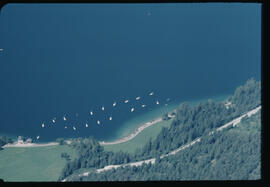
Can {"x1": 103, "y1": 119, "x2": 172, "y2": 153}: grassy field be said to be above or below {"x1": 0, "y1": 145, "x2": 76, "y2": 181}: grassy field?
above

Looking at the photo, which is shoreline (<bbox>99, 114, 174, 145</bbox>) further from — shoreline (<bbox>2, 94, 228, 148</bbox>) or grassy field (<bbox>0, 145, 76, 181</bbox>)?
grassy field (<bbox>0, 145, 76, 181</bbox>)

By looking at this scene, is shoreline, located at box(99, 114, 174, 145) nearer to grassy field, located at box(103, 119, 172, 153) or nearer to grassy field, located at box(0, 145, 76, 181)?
grassy field, located at box(103, 119, 172, 153)

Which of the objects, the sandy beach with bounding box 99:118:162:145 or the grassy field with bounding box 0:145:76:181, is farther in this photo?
the sandy beach with bounding box 99:118:162:145

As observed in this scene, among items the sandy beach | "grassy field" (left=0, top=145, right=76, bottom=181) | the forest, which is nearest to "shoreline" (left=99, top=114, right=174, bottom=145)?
the sandy beach

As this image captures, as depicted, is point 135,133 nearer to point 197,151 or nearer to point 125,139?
point 125,139

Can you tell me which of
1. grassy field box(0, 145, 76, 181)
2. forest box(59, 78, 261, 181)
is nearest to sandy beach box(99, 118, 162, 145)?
forest box(59, 78, 261, 181)

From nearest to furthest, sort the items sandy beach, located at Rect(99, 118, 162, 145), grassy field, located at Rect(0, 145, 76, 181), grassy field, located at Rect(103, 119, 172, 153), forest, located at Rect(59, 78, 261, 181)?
forest, located at Rect(59, 78, 261, 181) < grassy field, located at Rect(0, 145, 76, 181) < grassy field, located at Rect(103, 119, 172, 153) < sandy beach, located at Rect(99, 118, 162, 145)

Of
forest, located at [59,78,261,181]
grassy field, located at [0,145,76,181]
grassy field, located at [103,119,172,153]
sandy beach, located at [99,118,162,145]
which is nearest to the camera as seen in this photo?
forest, located at [59,78,261,181]
